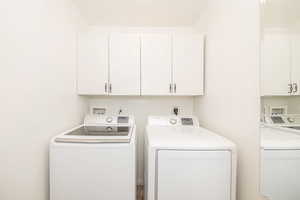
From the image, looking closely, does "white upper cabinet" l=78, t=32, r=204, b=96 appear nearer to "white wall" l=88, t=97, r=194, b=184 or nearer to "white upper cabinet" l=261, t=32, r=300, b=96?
"white wall" l=88, t=97, r=194, b=184

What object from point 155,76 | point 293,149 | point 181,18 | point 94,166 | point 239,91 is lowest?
point 94,166

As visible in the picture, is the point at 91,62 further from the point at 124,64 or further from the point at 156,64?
the point at 156,64

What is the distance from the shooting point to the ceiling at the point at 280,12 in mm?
783

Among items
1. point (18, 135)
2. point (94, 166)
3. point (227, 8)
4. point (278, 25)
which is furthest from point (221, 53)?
point (18, 135)

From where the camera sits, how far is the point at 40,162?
1.29 metres

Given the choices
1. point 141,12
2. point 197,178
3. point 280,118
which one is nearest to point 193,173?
point 197,178

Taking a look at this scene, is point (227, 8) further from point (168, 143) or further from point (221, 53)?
point (168, 143)

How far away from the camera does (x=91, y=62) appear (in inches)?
80.6

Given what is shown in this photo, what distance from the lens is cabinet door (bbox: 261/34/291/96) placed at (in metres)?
0.84

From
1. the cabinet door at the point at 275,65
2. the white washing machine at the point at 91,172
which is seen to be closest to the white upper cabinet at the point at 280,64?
the cabinet door at the point at 275,65

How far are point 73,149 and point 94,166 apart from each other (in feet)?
0.68

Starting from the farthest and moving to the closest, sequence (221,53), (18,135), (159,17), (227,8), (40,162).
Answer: (159,17)
(221,53)
(227,8)
(40,162)
(18,135)

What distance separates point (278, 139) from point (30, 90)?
161 cm

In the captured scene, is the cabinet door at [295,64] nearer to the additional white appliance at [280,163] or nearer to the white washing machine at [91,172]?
the additional white appliance at [280,163]
